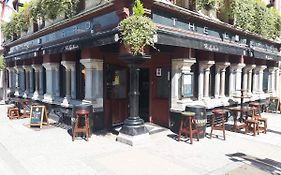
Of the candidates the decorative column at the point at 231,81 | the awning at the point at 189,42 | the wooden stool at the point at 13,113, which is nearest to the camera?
the awning at the point at 189,42

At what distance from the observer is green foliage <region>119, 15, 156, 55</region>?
6.19 meters

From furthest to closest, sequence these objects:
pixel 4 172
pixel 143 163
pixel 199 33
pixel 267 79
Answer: pixel 267 79, pixel 199 33, pixel 143 163, pixel 4 172

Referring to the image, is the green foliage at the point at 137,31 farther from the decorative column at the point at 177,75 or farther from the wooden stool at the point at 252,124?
the wooden stool at the point at 252,124

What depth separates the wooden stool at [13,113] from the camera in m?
10.8

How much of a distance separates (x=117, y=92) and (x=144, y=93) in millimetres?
1291

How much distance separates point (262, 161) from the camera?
592 cm

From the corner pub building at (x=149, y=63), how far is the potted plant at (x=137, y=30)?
25 cm

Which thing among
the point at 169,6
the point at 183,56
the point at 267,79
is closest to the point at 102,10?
the point at 169,6

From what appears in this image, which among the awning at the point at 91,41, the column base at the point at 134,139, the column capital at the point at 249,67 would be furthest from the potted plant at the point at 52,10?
the column capital at the point at 249,67

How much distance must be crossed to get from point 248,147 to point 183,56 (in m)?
3.38

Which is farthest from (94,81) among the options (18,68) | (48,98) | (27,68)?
(18,68)

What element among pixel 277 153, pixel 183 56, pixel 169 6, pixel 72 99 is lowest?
pixel 277 153

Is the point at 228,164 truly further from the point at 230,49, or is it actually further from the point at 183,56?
the point at 230,49

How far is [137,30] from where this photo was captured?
243 inches
